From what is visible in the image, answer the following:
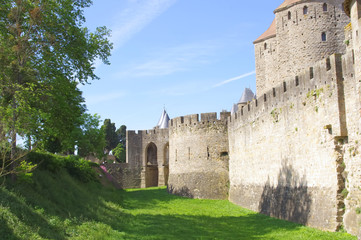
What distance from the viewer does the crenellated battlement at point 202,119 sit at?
2803cm

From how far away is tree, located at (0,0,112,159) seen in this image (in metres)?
13.1

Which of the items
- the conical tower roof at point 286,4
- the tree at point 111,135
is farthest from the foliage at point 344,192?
the tree at point 111,135

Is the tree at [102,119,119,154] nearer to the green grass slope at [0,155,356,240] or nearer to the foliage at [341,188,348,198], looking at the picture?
the green grass slope at [0,155,356,240]

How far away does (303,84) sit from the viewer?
14.7m

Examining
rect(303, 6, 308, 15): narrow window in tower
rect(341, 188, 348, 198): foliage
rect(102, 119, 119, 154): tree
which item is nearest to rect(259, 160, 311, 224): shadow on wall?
rect(341, 188, 348, 198): foliage

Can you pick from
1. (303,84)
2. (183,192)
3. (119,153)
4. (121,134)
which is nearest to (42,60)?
(303,84)

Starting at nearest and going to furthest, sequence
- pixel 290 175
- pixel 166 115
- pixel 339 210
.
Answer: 1. pixel 339 210
2. pixel 290 175
3. pixel 166 115

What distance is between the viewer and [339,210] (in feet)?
40.0

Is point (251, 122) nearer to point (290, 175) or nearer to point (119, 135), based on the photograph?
point (290, 175)

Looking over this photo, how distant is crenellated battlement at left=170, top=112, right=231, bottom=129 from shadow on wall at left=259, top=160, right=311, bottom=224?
383 inches

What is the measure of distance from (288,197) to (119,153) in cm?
5422

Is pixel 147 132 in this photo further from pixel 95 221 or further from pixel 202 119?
pixel 95 221

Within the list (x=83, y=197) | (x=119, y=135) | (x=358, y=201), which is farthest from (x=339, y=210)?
(x=119, y=135)

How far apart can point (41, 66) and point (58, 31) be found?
1.37 m
